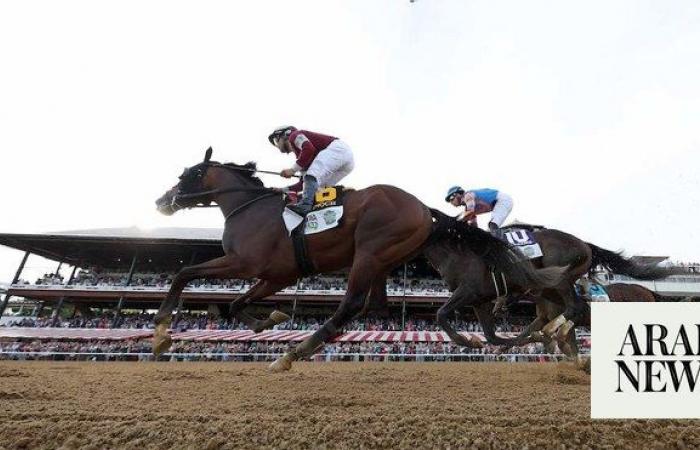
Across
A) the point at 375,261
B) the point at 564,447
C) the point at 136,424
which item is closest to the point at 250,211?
the point at 375,261

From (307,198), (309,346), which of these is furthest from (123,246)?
(309,346)

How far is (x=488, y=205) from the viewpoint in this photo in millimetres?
7883

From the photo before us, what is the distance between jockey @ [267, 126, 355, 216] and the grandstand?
57.0 ft

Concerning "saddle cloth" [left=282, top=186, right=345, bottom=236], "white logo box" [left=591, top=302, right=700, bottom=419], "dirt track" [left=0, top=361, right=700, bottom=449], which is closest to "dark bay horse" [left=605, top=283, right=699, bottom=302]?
"dirt track" [left=0, top=361, right=700, bottom=449]

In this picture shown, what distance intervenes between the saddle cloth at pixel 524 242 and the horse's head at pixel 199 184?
4.42 m

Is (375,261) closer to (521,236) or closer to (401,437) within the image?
(401,437)

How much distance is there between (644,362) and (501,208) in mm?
5600

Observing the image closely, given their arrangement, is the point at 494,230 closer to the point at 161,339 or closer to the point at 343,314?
the point at 343,314

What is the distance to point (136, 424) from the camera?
2465 mm

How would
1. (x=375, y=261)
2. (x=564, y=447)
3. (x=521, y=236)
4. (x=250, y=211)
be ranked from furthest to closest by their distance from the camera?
(x=521, y=236) < (x=250, y=211) < (x=375, y=261) < (x=564, y=447)

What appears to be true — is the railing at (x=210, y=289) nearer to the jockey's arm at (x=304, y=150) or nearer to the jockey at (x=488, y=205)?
the jockey at (x=488, y=205)

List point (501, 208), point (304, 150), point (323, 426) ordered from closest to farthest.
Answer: point (323, 426) < point (304, 150) < point (501, 208)

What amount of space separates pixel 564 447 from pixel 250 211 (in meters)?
3.75

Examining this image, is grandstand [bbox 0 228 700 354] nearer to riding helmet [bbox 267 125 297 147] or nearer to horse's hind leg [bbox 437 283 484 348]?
horse's hind leg [bbox 437 283 484 348]
